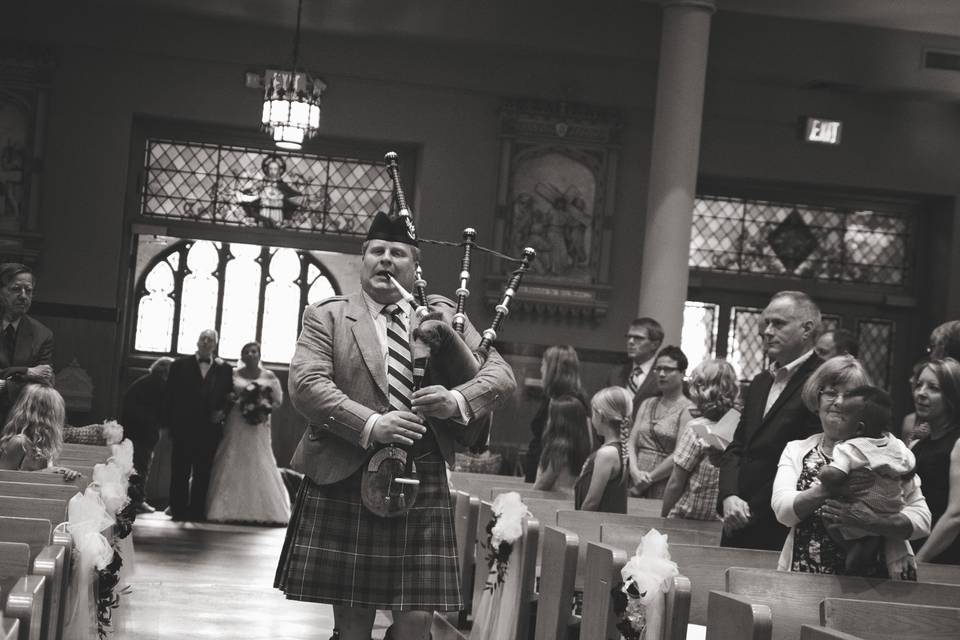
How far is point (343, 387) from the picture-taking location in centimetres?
404

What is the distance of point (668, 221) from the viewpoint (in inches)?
438

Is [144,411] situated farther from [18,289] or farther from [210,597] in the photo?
[18,289]

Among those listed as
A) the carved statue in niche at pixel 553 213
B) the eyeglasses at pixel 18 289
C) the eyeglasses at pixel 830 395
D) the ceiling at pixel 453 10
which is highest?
the ceiling at pixel 453 10

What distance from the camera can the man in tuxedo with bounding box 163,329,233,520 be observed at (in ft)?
36.7

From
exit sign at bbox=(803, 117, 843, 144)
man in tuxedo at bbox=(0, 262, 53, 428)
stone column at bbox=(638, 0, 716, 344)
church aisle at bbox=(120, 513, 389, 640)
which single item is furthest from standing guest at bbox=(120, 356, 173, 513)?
exit sign at bbox=(803, 117, 843, 144)

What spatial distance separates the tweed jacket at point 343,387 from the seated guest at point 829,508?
3.31 feet

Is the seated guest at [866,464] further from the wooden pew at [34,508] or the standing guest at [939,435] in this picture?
the wooden pew at [34,508]

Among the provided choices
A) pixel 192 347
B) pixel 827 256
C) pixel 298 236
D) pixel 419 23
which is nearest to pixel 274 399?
pixel 298 236

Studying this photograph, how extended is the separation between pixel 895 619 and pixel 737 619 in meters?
0.56

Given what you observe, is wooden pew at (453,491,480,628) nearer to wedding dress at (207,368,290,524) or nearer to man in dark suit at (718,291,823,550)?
man in dark suit at (718,291,823,550)

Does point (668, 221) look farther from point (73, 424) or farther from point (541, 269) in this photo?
point (73, 424)

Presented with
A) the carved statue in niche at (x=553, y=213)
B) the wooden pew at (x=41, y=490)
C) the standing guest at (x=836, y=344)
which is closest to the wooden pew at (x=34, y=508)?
the wooden pew at (x=41, y=490)

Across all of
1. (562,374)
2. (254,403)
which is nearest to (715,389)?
(562,374)

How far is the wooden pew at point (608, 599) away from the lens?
3.84 metres
